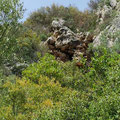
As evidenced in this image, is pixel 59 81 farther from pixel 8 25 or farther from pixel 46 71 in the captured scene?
pixel 8 25

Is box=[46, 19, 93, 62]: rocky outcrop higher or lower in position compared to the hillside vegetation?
higher

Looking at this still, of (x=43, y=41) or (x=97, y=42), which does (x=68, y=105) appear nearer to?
(x=97, y=42)

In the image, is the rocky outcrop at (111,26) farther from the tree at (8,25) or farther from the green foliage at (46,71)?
the tree at (8,25)

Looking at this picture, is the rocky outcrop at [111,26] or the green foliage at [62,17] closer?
the rocky outcrop at [111,26]

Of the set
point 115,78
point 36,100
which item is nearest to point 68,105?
point 115,78

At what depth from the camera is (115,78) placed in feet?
19.4

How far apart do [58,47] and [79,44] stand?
216 cm

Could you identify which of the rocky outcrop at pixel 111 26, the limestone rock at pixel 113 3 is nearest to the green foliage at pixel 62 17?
the rocky outcrop at pixel 111 26

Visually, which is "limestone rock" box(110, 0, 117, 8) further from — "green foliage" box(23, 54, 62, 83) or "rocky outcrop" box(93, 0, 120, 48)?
"green foliage" box(23, 54, 62, 83)

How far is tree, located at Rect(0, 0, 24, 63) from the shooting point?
29.6ft

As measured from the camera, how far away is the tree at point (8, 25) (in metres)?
9.02

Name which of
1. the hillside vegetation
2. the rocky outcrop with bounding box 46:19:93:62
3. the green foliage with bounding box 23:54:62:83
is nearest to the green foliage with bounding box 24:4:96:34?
the rocky outcrop with bounding box 46:19:93:62

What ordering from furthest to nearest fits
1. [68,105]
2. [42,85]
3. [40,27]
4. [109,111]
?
1. [40,27]
2. [42,85]
3. [68,105]
4. [109,111]

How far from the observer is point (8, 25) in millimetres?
9367
